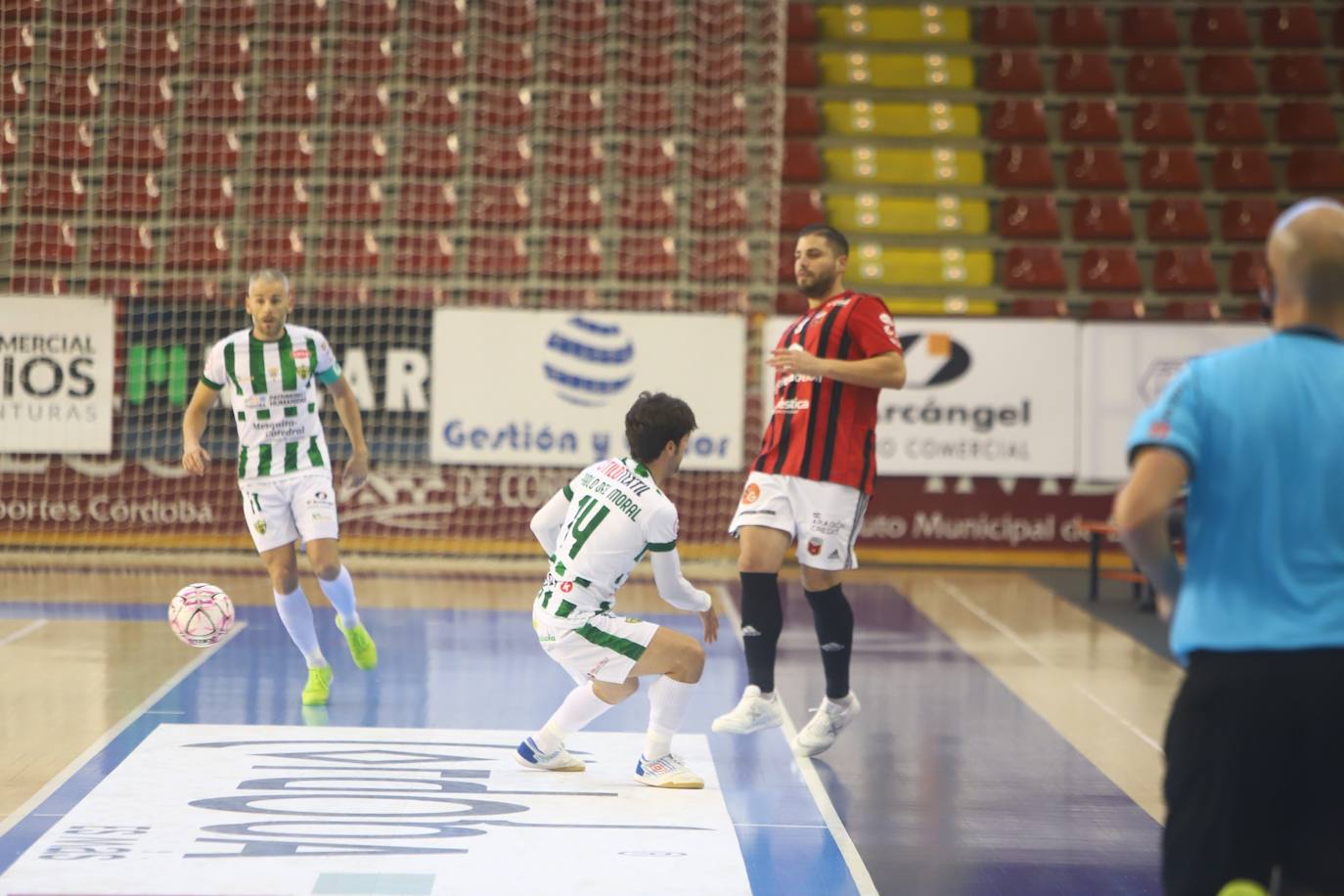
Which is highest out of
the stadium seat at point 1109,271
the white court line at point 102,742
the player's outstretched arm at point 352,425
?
the stadium seat at point 1109,271

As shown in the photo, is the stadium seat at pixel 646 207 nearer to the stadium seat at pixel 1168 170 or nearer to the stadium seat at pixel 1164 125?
the stadium seat at pixel 1168 170

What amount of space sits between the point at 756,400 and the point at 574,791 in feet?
26.1

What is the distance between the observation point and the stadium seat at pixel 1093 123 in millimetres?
14898

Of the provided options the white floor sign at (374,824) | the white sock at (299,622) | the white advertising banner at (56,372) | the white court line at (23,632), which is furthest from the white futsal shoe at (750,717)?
the white advertising banner at (56,372)

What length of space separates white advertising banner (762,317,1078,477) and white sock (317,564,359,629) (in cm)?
607

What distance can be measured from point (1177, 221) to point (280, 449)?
10134 millimetres

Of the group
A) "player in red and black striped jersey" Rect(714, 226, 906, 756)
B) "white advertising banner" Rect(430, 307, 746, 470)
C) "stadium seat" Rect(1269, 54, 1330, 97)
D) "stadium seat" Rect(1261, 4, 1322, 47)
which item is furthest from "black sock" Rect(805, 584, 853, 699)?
"stadium seat" Rect(1261, 4, 1322, 47)

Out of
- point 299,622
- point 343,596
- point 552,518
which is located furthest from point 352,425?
point 552,518

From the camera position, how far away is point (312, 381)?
7.17 metres

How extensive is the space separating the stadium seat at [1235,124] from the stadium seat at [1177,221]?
106cm

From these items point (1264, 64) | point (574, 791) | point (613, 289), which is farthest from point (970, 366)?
point (574, 791)

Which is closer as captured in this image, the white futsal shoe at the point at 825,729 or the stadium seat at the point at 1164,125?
the white futsal shoe at the point at 825,729

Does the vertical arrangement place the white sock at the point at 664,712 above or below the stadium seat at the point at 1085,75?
below

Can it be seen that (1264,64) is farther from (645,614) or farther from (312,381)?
(312,381)
